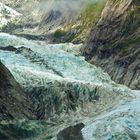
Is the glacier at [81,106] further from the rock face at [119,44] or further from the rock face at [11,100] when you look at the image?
the rock face at [119,44]

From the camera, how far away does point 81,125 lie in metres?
81.8

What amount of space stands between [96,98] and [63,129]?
20654mm

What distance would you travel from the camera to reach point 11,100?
259 feet

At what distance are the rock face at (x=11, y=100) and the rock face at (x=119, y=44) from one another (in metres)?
45.8

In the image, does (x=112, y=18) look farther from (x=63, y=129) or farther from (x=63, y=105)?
(x=63, y=129)

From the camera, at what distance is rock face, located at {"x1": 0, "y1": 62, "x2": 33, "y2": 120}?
75500 mm

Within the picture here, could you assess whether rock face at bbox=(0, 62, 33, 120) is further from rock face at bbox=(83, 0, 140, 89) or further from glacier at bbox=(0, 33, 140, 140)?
rock face at bbox=(83, 0, 140, 89)

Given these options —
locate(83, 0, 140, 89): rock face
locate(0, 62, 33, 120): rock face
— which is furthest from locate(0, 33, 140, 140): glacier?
locate(83, 0, 140, 89): rock face

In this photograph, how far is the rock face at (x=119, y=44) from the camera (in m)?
141

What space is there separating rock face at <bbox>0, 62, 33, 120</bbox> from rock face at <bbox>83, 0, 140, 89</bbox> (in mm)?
45817

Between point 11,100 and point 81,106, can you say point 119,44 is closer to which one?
point 81,106

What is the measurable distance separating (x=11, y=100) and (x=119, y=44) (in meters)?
90.2

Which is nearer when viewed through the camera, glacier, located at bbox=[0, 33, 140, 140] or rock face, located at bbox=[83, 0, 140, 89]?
glacier, located at bbox=[0, 33, 140, 140]

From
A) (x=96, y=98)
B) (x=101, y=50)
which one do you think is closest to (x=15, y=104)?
(x=96, y=98)
